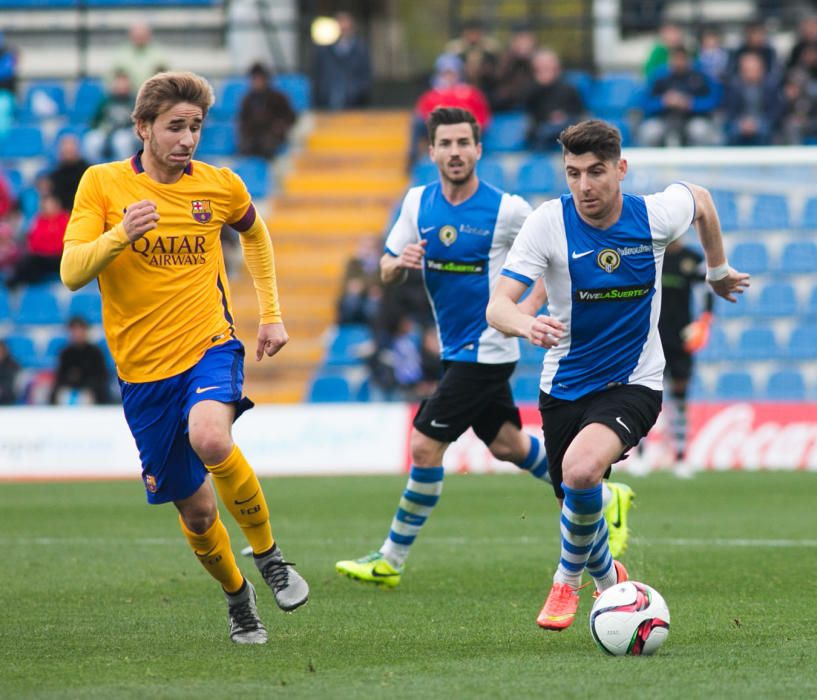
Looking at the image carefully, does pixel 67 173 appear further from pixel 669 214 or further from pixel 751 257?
pixel 669 214

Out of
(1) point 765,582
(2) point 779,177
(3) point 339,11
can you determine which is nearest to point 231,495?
(1) point 765,582

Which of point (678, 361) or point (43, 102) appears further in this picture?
point (43, 102)

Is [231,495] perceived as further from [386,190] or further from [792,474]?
[386,190]

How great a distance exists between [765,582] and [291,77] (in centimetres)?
1547

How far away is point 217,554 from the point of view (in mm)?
6773

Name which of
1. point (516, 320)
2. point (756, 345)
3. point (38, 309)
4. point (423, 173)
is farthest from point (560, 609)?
point (423, 173)

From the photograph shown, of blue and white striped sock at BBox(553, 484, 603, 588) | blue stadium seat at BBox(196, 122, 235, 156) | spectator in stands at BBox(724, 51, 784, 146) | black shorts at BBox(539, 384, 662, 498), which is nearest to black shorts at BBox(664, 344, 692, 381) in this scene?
spectator in stands at BBox(724, 51, 784, 146)

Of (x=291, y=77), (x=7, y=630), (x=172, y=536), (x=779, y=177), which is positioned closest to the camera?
(x=7, y=630)

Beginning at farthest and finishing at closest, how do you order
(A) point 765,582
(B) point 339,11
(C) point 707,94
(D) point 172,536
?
1. (B) point 339,11
2. (C) point 707,94
3. (D) point 172,536
4. (A) point 765,582

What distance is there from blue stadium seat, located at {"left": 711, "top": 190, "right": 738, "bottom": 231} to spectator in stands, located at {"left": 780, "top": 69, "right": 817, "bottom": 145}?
1.94 m

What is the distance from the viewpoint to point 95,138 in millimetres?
20766

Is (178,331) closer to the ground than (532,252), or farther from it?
closer to the ground

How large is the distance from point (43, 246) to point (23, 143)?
2663 mm

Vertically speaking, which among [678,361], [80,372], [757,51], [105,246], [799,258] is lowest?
[80,372]
